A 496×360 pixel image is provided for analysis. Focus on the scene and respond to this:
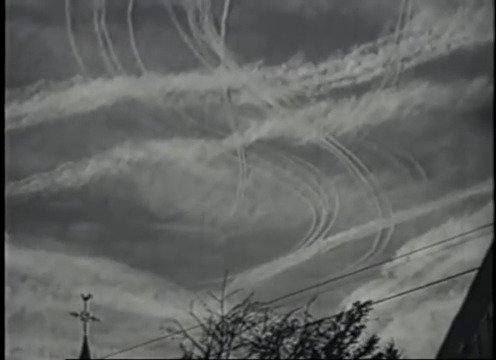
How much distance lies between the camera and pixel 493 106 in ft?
21.7

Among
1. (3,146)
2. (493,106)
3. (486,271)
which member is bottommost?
(486,271)

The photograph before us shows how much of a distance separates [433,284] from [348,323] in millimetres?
728


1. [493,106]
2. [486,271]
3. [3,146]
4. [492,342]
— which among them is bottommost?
[492,342]

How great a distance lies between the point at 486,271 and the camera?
683cm

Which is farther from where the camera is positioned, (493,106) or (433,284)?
(433,284)

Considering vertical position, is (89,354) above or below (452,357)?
above

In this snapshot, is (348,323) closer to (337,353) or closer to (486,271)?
(337,353)

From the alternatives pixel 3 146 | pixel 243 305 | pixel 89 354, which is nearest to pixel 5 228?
pixel 3 146

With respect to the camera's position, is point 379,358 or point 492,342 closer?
point 492,342

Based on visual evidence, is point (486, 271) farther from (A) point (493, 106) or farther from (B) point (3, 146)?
(B) point (3, 146)

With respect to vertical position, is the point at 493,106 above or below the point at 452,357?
above

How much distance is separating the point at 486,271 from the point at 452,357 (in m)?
0.67

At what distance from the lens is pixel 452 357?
274 inches

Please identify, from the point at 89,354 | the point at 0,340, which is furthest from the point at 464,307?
the point at 0,340
